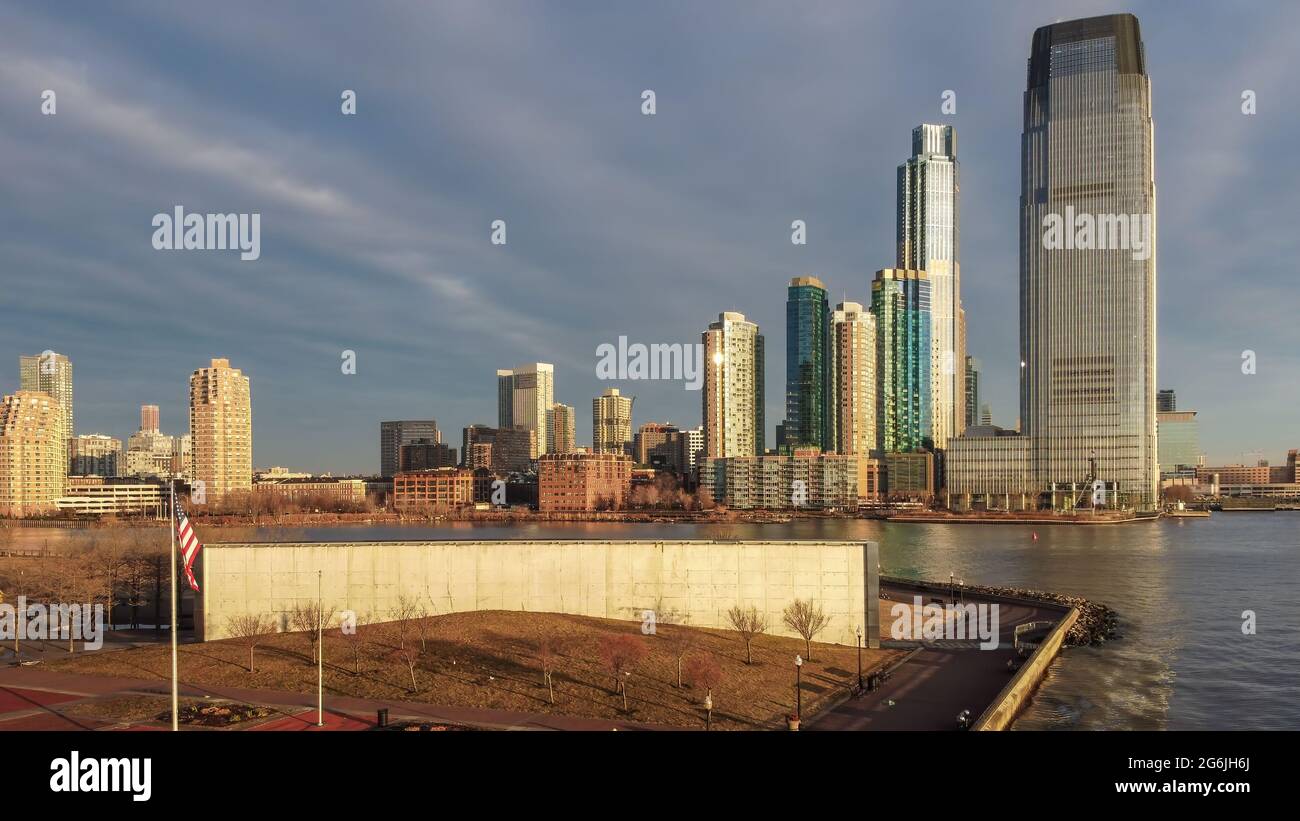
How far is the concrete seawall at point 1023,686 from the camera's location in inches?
1011

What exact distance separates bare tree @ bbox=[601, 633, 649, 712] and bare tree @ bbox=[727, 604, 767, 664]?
6121 mm

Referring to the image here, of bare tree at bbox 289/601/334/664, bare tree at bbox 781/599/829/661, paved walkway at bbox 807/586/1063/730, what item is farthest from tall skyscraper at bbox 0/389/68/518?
paved walkway at bbox 807/586/1063/730

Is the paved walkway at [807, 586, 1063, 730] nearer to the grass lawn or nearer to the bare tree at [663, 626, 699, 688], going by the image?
the grass lawn

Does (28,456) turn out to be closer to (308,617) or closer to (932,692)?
(308,617)

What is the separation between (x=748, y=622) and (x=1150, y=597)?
1513 inches

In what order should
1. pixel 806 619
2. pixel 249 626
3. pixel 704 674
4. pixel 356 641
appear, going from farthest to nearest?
1. pixel 249 626
2. pixel 806 619
3. pixel 356 641
4. pixel 704 674

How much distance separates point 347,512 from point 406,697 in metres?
182

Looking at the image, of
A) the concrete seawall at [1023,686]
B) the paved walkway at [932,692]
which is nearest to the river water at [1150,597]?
the concrete seawall at [1023,686]

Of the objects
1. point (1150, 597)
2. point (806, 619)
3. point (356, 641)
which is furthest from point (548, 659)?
point (1150, 597)

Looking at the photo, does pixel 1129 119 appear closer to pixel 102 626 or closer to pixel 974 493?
pixel 974 493

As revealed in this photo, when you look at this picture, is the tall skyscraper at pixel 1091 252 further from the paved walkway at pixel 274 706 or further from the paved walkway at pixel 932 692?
the paved walkway at pixel 274 706

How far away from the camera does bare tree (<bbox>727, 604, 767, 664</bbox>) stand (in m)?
37.0

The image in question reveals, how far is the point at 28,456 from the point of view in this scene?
188 metres
